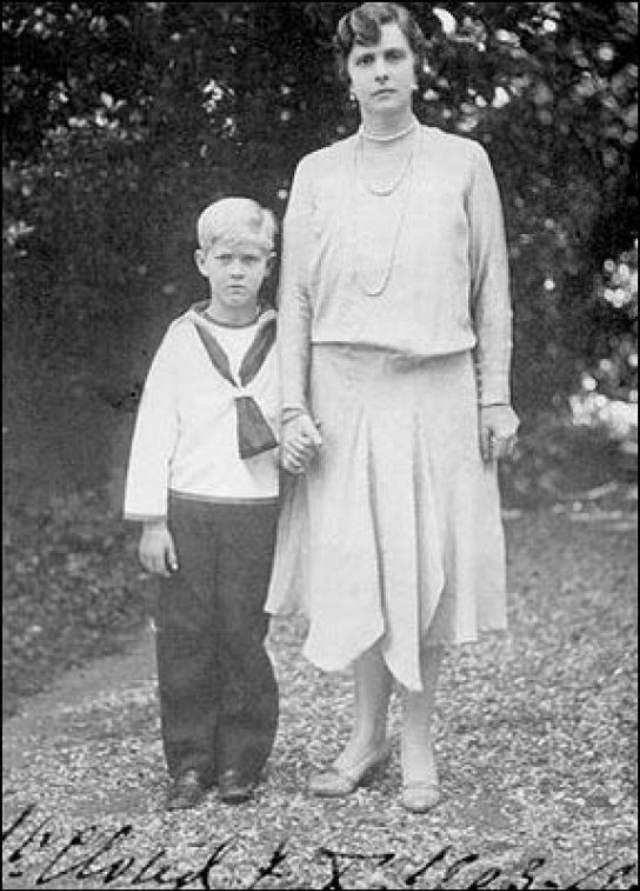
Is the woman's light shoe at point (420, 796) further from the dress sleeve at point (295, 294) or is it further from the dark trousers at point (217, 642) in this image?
the dress sleeve at point (295, 294)

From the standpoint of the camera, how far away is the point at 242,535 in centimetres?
207

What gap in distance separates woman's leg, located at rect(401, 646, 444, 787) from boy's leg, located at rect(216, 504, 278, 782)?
22 centimetres

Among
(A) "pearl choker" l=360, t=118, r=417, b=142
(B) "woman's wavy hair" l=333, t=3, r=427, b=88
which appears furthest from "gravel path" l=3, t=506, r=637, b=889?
(B) "woman's wavy hair" l=333, t=3, r=427, b=88

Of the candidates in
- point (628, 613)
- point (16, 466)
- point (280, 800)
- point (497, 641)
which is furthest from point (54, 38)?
point (628, 613)

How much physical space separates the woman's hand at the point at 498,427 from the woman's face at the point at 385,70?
0.42 metres

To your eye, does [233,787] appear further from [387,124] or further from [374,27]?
[374,27]

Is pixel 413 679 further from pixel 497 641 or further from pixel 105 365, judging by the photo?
pixel 497 641

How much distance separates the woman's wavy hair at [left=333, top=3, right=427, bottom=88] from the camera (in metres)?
1.92

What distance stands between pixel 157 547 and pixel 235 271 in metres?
0.41

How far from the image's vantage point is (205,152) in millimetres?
2102

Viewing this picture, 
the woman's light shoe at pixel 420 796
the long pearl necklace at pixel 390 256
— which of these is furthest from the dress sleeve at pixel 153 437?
the woman's light shoe at pixel 420 796

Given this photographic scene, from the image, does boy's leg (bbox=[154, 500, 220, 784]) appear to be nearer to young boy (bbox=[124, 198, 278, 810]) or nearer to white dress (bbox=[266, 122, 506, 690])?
young boy (bbox=[124, 198, 278, 810])

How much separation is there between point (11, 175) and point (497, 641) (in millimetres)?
1664

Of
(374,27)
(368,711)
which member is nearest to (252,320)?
(374,27)
